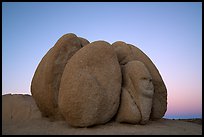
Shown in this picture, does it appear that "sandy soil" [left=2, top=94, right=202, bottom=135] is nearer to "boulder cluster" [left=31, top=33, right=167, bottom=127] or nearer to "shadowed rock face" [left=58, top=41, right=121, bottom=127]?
"boulder cluster" [left=31, top=33, right=167, bottom=127]

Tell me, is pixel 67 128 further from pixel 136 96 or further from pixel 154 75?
pixel 154 75

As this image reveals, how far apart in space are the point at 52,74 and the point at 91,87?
2523 mm

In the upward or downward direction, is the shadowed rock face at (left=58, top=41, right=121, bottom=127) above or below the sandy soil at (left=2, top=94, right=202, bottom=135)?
above

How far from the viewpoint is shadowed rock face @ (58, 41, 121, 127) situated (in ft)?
36.8

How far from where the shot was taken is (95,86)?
11.6 metres

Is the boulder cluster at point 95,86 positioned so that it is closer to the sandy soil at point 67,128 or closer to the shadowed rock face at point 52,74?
the shadowed rock face at point 52,74

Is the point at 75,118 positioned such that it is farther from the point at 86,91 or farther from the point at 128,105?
the point at 128,105

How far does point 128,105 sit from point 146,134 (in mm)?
2477

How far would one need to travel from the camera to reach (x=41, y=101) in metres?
13.4

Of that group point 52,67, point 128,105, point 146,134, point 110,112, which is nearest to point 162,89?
point 128,105

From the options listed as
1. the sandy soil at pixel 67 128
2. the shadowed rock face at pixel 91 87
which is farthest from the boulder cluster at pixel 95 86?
the sandy soil at pixel 67 128

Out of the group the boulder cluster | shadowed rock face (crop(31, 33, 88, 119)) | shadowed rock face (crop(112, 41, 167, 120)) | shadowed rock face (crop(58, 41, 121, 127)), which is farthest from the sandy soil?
shadowed rock face (crop(112, 41, 167, 120))

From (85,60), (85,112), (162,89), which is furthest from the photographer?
(162,89)

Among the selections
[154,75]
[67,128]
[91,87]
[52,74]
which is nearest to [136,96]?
[154,75]
